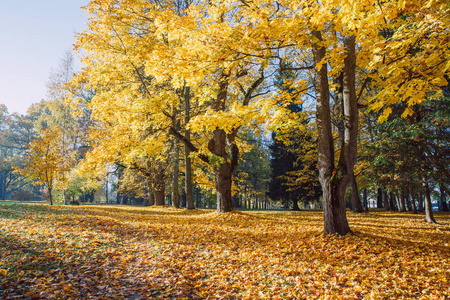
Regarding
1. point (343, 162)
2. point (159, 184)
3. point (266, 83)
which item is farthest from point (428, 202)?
point (159, 184)

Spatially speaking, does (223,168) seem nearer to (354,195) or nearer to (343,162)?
(343,162)

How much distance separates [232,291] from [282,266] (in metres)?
1.32

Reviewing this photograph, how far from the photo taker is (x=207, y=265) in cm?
479

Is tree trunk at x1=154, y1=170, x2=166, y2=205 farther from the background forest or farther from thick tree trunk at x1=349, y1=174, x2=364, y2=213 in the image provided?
thick tree trunk at x1=349, y1=174, x2=364, y2=213

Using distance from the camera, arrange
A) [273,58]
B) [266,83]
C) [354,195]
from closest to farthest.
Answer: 1. [273,58]
2. [266,83]
3. [354,195]

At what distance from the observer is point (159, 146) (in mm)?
11359

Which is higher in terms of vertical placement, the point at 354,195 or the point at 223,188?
the point at 223,188

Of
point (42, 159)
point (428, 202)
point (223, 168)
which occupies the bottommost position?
point (428, 202)

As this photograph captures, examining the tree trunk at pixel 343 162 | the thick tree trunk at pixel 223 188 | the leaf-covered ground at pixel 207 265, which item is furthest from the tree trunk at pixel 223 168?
the tree trunk at pixel 343 162

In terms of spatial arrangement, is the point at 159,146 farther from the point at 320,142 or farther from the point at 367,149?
the point at 367,149

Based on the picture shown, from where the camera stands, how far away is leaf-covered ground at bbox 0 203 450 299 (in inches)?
139

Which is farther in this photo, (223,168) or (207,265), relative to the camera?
(223,168)

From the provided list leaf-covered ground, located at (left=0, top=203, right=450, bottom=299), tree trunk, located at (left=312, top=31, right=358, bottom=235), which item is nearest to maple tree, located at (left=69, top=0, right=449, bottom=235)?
tree trunk, located at (left=312, top=31, right=358, bottom=235)

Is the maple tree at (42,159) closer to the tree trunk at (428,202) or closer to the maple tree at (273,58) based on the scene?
the maple tree at (273,58)
